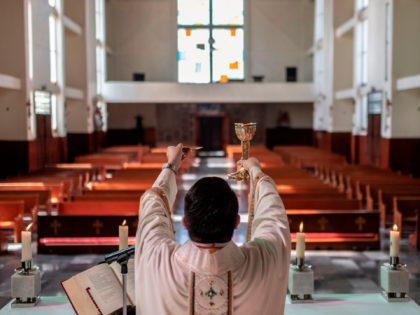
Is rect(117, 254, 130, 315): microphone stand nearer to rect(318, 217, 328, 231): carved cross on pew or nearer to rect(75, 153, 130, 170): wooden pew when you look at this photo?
rect(318, 217, 328, 231): carved cross on pew

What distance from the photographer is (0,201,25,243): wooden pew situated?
8.98 m

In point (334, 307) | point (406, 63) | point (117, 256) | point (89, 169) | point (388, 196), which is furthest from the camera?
point (89, 169)

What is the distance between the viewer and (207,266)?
77.2 inches

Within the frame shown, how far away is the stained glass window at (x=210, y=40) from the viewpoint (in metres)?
28.6

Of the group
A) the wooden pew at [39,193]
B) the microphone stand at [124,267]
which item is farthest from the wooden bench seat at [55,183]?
the microphone stand at [124,267]

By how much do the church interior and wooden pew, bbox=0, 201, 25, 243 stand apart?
0.07 ft

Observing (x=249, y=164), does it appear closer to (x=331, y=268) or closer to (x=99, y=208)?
(x=331, y=268)

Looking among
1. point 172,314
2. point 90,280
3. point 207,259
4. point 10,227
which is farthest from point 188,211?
point 10,227

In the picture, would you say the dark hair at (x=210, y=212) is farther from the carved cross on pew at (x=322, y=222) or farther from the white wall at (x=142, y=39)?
the white wall at (x=142, y=39)

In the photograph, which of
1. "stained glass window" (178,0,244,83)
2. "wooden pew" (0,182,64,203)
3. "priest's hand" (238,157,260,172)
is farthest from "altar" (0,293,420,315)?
"stained glass window" (178,0,244,83)

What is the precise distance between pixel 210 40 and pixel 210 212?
2718cm

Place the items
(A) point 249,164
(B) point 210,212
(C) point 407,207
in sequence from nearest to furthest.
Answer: (B) point 210,212 < (A) point 249,164 < (C) point 407,207

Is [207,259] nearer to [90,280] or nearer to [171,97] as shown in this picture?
[90,280]

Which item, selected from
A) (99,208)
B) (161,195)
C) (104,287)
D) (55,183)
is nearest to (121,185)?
(55,183)
